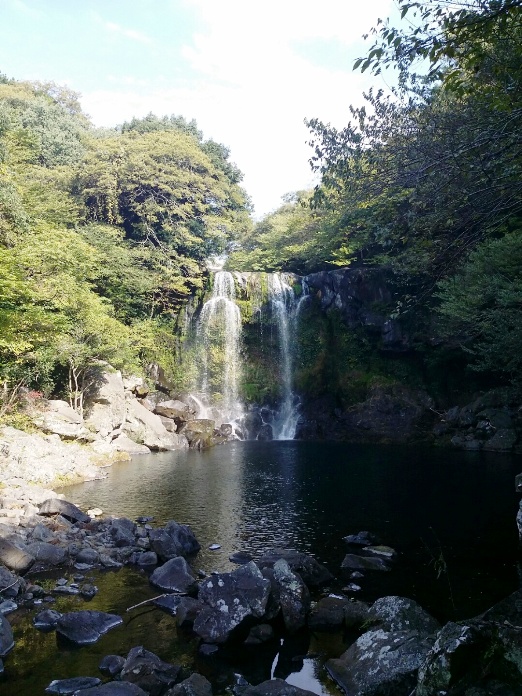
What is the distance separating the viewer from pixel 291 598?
768 cm

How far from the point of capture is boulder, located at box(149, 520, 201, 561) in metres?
10.4

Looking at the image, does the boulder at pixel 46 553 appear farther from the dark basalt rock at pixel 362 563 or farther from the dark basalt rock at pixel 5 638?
the dark basalt rock at pixel 362 563

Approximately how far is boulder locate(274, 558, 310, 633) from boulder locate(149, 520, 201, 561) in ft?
10.1

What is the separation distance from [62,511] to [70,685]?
24.2ft

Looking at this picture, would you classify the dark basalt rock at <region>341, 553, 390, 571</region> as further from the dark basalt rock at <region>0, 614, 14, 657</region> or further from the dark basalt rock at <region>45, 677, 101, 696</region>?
the dark basalt rock at <region>0, 614, 14, 657</region>

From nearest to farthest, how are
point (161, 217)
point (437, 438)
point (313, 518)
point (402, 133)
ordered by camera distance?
point (402, 133) → point (313, 518) → point (437, 438) → point (161, 217)

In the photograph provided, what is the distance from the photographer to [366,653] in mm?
6109

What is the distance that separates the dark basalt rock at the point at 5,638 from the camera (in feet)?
21.6

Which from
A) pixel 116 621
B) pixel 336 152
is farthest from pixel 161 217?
pixel 116 621

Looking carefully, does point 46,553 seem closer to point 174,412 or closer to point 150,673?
point 150,673

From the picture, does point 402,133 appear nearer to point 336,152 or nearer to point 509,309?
point 336,152

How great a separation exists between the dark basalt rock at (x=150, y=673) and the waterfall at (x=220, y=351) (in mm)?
26270

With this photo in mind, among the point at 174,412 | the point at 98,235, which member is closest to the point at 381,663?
the point at 174,412

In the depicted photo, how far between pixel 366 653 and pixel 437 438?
2272 centimetres
